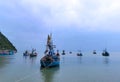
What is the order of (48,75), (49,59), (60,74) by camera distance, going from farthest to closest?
(49,59), (60,74), (48,75)

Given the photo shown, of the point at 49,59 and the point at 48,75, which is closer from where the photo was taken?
the point at 48,75

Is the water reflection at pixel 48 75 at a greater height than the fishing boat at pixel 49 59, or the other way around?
the fishing boat at pixel 49 59

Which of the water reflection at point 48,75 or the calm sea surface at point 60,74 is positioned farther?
the water reflection at point 48,75

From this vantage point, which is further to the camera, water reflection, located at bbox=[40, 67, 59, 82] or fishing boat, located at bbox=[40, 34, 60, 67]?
fishing boat, located at bbox=[40, 34, 60, 67]

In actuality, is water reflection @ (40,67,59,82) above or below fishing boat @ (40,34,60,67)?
below

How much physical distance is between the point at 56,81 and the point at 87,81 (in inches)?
145

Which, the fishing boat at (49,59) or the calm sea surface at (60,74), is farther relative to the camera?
the fishing boat at (49,59)

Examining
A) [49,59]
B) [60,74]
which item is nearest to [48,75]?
[60,74]

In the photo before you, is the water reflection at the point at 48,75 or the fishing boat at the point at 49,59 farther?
the fishing boat at the point at 49,59

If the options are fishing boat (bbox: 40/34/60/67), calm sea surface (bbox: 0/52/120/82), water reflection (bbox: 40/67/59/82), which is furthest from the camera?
fishing boat (bbox: 40/34/60/67)

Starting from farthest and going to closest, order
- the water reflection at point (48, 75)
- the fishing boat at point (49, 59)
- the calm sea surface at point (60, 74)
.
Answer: the fishing boat at point (49, 59)
the water reflection at point (48, 75)
the calm sea surface at point (60, 74)

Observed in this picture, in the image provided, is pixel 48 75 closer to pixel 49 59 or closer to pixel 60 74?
pixel 60 74

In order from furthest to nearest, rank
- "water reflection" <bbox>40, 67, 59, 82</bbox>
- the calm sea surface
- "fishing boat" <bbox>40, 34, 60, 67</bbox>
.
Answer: "fishing boat" <bbox>40, 34, 60, 67</bbox> → "water reflection" <bbox>40, 67, 59, 82</bbox> → the calm sea surface

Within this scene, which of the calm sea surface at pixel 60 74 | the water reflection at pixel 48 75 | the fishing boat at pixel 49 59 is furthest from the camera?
the fishing boat at pixel 49 59
